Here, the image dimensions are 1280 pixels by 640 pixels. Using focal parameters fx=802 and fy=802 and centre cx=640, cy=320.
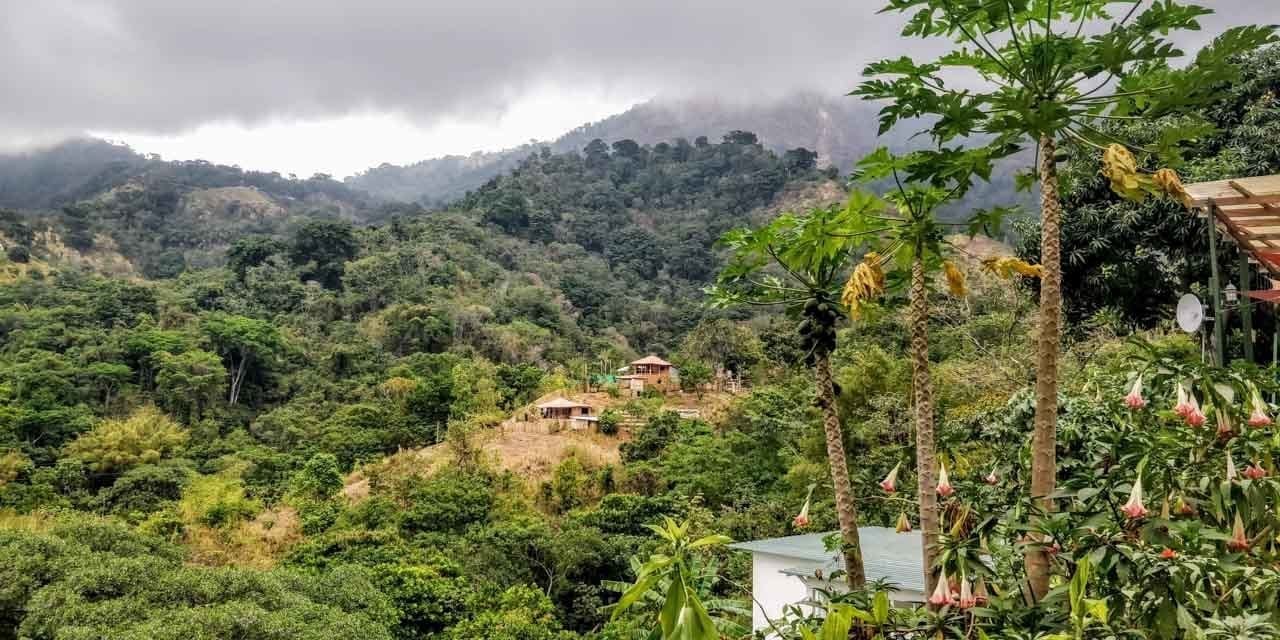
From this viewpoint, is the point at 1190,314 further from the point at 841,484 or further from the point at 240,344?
the point at 240,344

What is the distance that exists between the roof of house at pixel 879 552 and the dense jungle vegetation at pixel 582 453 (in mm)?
219

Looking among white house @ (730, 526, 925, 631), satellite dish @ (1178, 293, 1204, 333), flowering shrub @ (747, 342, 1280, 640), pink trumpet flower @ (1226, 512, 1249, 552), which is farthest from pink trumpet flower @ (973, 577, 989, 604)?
white house @ (730, 526, 925, 631)

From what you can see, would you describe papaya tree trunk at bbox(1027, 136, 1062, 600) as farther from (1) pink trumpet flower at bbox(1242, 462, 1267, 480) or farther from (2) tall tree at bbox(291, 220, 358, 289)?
(2) tall tree at bbox(291, 220, 358, 289)

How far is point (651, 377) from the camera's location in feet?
80.0

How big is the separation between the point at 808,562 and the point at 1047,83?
4.97 meters

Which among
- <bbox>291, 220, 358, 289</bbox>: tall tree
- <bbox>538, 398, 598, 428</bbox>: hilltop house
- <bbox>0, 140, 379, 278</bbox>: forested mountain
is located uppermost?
<bbox>0, 140, 379, 278</bbox>: forested mountain

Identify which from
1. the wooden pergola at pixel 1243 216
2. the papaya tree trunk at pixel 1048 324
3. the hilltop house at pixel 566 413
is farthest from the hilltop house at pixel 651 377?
the papaya tree trunk at pixel 1048 324

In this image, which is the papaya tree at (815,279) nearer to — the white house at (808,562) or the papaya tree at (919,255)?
the papaya tree at (919,255)

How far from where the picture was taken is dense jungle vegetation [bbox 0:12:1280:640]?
182cm

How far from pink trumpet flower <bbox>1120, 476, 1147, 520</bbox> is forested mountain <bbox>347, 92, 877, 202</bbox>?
8052 centimetres

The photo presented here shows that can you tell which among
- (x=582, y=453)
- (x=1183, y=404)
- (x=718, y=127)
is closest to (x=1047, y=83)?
(x=1183, y=404)

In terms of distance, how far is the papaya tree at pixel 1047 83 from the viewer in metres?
1.57

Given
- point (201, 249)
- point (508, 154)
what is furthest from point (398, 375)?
point (508, 154)

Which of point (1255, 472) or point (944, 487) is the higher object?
point (1255, 472)
